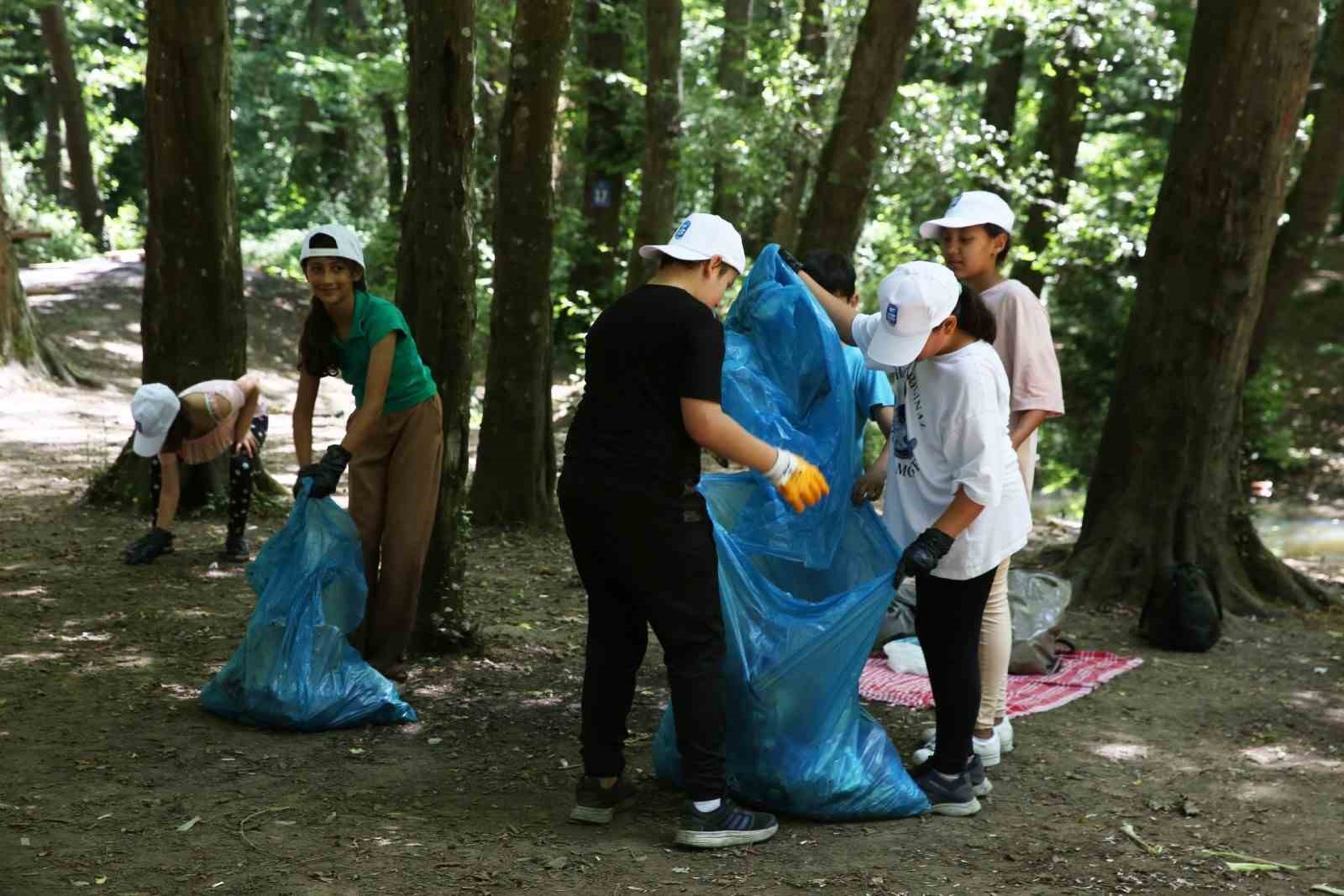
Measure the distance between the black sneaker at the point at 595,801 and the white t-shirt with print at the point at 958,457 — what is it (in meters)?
1.13

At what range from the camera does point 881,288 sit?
4000mm

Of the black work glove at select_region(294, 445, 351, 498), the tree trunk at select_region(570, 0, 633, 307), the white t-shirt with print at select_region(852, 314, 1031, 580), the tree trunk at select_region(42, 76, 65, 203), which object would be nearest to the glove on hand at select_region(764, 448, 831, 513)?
the white t-shirt with print at select_region(852, 314, 1031, 580)

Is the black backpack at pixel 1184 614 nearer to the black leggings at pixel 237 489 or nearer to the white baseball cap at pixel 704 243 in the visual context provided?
the white baseball cap at pixel 704 243

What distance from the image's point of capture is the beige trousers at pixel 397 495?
5164 mm

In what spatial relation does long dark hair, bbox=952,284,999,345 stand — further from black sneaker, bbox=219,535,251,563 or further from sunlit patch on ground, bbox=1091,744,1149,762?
black sneaker, bbox=219,535,251,563

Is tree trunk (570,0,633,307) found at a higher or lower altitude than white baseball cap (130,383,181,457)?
higher

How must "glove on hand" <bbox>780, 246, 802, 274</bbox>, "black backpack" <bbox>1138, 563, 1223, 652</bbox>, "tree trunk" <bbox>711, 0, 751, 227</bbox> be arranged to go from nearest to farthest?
"glove on hand" <bbox>780, 246, 802, 274</bbox> → "black backpack" <bbox>1138, 563, 1223, 652</bbox> → "tree trunk" <bbox>711, 0, 751, 227</bbox>

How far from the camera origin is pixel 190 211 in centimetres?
829

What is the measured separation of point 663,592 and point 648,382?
0.56m

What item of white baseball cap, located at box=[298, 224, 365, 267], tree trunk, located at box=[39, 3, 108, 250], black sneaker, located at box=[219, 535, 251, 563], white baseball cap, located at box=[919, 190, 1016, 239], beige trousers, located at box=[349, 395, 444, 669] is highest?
tree trunk, located at box=[39, 3, 108, 250]

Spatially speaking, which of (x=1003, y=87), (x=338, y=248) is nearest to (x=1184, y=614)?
(x=338, y=248)

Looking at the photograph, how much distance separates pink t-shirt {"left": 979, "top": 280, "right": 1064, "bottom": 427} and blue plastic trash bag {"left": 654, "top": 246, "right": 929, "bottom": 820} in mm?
632

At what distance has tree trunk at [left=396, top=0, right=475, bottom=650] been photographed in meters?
5.43

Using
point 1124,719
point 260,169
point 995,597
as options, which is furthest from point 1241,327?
point 260,169
